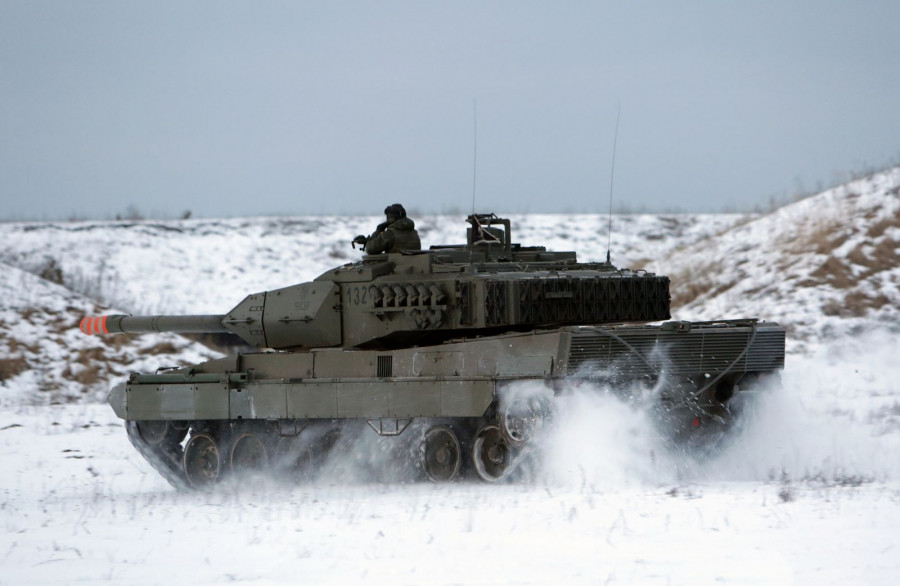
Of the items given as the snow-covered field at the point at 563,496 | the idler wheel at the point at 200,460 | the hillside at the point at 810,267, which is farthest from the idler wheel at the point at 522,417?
the hillside at the point at 810,267

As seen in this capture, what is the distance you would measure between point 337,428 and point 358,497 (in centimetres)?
230

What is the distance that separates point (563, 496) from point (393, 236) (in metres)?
4.49

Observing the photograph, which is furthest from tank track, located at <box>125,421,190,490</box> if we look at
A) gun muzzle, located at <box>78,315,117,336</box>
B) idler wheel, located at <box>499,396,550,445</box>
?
idler wheel, located at <box>499,396,550,445</box>

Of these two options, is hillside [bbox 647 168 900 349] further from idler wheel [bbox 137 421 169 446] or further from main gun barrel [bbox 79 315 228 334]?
idler wheel [bbox 137 421 169 446]

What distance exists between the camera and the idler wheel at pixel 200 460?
53.9 feet

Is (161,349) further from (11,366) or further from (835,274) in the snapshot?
(835,274)

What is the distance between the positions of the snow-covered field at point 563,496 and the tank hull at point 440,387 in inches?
16.1

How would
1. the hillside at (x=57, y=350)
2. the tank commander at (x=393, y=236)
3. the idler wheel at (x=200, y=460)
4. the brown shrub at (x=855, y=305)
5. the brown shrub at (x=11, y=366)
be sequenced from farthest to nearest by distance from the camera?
the brown shrub at (x=11, y=366) → the hillside at (x=57, y=350) → the brown shrub at (x=855, y=305) → the idler wheel at (x=200, y=460) → the tank commander at (x=393, y=236)

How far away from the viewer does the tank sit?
514 inches

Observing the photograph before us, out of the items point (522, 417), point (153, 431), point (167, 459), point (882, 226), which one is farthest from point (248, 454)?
point (882, 226)

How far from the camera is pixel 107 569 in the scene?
9242 mm

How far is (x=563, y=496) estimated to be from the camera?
472 inches

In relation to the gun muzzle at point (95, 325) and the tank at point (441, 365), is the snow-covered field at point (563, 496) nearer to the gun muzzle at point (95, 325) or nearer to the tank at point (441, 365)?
the tank at point (441, 365)

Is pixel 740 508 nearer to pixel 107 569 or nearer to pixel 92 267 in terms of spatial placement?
pixel 107 569
